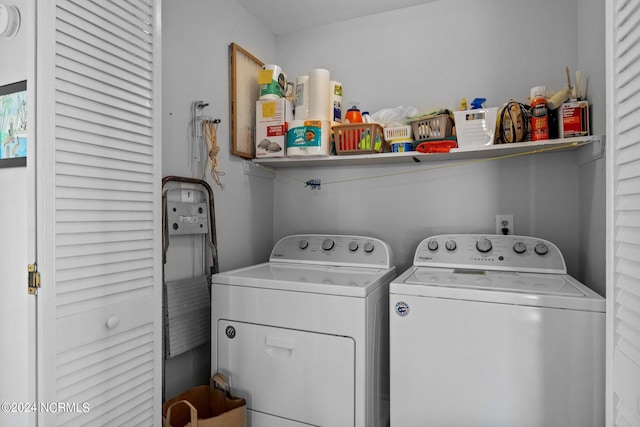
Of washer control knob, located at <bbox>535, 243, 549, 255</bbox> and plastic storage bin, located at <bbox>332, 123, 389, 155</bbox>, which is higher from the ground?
plastic storage bin, located at <bbox>332, 123, 389, 155</bbox>

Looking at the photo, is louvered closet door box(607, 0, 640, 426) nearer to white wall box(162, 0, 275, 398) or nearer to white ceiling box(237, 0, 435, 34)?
white ceiling box(237, 0, 435, 34)

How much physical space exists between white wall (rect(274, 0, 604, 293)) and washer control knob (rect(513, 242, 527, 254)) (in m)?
0.21

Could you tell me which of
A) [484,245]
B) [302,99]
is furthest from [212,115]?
[484,245]

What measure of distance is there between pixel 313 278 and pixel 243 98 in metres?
1.18

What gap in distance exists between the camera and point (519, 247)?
182 cm

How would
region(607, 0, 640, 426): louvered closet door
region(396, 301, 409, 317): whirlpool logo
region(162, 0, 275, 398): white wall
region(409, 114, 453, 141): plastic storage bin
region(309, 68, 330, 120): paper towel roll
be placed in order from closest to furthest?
region(607, 0, 640, 426): louvered closet door < region(396, 301, 409, 317): whirlpool logo < region(162, 0, 275, 398): white wall < region(409, 114, 453, 141): plastic storage bin < region(309, 68, 330, 120): paper towel roll

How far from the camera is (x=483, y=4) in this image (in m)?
2.08

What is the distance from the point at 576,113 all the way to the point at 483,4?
0.89m

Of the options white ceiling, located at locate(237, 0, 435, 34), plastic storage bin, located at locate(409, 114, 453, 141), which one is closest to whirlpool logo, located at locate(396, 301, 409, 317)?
plastic storage bin, located at locate(409, 114, 453, 141)

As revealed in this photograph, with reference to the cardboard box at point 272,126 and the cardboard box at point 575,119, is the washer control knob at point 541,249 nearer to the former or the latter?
the cardboard box at point 575,119

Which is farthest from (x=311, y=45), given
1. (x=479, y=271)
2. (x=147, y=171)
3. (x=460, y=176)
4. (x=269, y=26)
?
(x=479, y=271)

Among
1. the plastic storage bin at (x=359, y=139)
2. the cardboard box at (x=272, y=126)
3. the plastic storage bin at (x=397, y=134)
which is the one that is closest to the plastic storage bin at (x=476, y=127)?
the plastic storage bin at (x=397, y=134)

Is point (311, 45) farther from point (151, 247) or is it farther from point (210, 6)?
point (151, 247)

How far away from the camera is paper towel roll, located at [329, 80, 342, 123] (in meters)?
2.16
